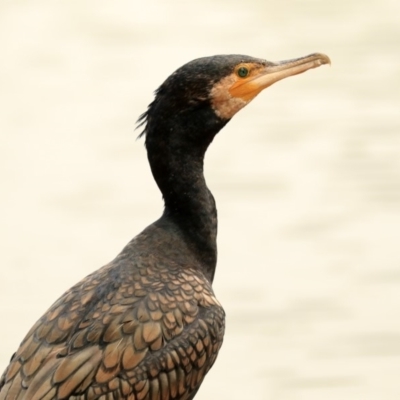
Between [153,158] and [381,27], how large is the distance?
31.2 feet

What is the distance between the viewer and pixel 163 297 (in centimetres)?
945

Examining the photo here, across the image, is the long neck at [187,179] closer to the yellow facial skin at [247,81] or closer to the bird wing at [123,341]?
the yellow facial skin at [247,81]

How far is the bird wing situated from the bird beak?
0.95 meters

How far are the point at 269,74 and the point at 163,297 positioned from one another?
133cm

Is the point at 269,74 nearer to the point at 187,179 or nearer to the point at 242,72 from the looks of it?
the point at 242,72

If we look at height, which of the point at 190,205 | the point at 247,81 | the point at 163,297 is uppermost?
the point at 247,81

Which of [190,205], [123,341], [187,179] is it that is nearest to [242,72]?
[187,179]

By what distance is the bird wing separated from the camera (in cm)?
900

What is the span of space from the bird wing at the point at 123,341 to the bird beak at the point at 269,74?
3.10ft

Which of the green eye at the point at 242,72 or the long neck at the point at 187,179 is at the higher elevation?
the green eye at the point at 242,72

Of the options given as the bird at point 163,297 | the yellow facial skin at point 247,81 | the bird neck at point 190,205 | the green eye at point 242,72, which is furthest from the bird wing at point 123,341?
the green eye at point 242,72

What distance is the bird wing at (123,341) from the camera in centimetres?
900

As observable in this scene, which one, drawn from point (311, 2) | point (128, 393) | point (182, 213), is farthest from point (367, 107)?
point (128, 393)

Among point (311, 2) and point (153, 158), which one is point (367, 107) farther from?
point (153, 158)
